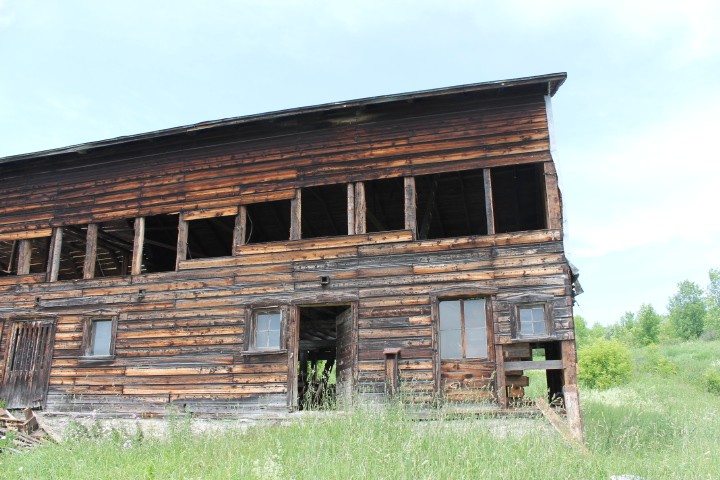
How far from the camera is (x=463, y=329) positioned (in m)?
13.7

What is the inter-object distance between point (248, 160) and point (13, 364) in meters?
8.78

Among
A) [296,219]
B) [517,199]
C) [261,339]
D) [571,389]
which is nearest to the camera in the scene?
[571,389]

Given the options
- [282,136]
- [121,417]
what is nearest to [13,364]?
[121,417]

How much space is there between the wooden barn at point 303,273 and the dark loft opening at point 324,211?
239mm

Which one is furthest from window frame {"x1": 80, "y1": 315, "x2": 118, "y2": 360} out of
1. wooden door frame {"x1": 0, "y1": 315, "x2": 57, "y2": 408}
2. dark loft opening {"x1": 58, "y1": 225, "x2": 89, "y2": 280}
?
dark loft opening {"x1": 58, "y1": 225, "x2": 89, "y2": 280}

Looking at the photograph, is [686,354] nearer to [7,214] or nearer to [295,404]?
[295,404]

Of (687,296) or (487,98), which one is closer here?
(487,98)

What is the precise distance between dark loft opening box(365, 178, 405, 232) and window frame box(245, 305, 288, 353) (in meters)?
4.42

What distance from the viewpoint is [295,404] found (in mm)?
14453

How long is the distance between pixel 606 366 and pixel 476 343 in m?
25.5

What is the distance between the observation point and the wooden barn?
13.6 meters

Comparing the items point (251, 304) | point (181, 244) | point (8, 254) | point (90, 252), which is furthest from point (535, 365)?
point (8, 254)

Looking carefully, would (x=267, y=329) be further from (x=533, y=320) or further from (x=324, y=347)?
(x=533, y=320)

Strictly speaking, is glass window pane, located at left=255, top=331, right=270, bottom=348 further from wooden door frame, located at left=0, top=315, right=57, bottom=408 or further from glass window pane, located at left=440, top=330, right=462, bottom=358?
wooden door frame, located at left=0, top=315, right=57, bottom=408
